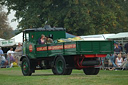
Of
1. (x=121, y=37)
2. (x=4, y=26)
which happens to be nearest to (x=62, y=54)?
(x=121, y=37)

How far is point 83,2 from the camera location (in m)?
46.5

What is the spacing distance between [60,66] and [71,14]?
28.1 m

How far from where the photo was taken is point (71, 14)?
4722 cm

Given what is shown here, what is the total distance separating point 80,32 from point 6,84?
34.5 metres

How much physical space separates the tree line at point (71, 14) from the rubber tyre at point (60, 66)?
2642 centimetres

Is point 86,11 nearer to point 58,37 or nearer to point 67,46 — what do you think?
point 58,37

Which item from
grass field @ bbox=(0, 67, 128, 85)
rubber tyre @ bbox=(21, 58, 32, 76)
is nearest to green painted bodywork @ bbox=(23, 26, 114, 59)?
rubber tyre @ bbox=(21, 58, 32, 76)

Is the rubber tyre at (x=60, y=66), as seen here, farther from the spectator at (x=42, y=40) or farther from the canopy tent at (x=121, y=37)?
the canopy tent at (x=121, y=37)

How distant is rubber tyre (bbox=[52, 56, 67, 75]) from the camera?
19.0 metres

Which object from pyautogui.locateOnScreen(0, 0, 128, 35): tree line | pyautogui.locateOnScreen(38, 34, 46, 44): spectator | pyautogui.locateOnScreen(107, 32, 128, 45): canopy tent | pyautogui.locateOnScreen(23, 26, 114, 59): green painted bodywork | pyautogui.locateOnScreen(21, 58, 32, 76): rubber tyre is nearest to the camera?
pyautogui.locateOnScreen(23, 26, 114, 59): green painted bodywork

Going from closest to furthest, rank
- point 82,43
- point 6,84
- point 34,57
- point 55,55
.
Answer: point 6,84, point 82,43, point 55,55, point 34,57

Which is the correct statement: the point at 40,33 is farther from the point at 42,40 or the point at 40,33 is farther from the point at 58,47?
the point at 58,47

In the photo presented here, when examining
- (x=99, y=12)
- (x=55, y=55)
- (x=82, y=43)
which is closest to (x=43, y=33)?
(x=55, y=55)

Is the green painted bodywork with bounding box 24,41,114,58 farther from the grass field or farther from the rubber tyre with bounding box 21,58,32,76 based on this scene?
the rubber tyre with bounding box 21,58,32,76
